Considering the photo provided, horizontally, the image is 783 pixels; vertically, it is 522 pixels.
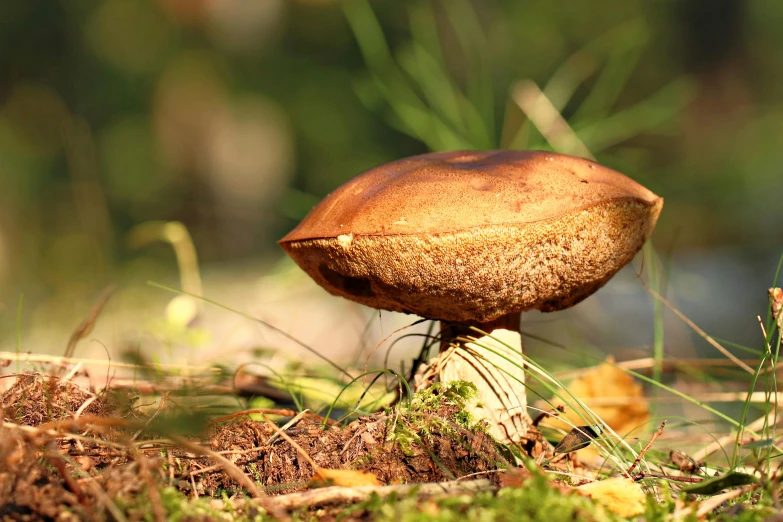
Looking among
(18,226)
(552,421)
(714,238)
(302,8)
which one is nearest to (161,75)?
(302,8)

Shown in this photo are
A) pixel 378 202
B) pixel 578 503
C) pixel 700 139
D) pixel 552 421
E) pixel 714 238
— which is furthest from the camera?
pixel 700 139

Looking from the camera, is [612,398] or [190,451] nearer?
[190,451]

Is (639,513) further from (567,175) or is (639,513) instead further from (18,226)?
(18,226)

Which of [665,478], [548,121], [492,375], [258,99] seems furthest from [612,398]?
[258,99]

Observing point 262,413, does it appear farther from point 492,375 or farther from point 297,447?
point 492,375

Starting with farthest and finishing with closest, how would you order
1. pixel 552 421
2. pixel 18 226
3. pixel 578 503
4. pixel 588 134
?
pixel 18 226 < pixel 588 134 < pixel 552 421 < pixel 578 503

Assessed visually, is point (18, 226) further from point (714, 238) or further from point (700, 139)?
point (700, 139)

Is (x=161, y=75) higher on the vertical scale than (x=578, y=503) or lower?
higher

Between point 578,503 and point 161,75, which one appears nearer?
point 578,503

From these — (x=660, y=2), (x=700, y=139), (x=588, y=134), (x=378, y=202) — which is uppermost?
(x=660, y=2)
